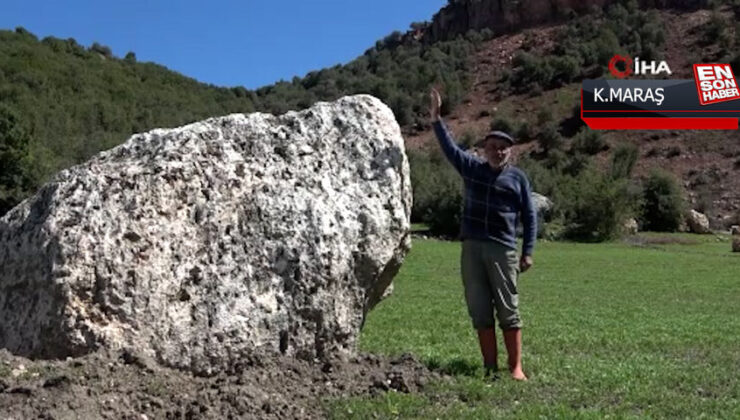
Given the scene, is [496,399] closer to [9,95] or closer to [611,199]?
[611,199]

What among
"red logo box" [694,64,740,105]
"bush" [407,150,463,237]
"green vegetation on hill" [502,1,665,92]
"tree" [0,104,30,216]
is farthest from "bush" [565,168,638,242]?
"green vegetation on hill" [502,1,665,92]

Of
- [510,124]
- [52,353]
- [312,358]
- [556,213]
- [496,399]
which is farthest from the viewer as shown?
[510,124]

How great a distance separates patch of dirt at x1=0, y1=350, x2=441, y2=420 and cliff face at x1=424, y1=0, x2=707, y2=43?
116 m

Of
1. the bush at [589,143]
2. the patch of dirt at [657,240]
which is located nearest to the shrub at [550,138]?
the bush at [589,143]

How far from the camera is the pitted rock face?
20.8ft

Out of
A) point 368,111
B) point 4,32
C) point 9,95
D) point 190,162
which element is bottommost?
point 190,162

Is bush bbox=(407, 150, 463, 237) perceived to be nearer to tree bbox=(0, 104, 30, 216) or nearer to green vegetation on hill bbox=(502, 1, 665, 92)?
→ tree bbox=(0, 104, 30, 216)

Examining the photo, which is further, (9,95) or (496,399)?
(9,95)

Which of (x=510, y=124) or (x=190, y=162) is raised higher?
(x=510, y=124)

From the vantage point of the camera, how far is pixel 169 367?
257 inches

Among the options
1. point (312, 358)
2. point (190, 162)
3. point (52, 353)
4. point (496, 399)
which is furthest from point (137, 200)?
point (496, 399)

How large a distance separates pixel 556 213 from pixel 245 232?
2038 inches

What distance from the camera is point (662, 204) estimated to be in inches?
2255

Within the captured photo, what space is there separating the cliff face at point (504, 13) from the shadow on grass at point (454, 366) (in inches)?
4479
